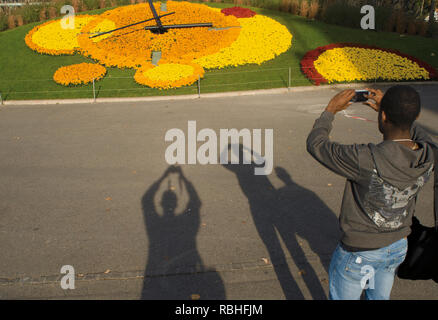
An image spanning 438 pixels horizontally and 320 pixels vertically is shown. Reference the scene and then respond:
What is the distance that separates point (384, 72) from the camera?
18578 mm

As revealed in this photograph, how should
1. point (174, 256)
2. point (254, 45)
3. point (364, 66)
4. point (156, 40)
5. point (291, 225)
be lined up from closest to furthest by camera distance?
point (174, 256), point (291, 225), point (364, 66), point (254, 45), point (156, 40)

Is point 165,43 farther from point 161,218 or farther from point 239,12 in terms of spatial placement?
point 161,218

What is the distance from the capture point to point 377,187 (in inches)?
102

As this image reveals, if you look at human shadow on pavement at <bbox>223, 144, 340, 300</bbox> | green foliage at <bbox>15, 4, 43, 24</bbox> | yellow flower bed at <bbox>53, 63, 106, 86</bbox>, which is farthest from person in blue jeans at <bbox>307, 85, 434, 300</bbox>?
green foliage at <bbox>15, 4, 43, 24</bbox>

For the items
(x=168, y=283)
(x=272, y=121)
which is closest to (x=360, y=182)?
(x=168, y=283)

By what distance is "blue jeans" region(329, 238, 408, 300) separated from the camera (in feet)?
8.89

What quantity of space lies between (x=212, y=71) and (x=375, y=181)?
17176 mm

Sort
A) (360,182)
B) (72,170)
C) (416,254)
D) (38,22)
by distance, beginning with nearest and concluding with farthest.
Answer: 1. (360,182)
2. (416,254)
3. (72,170)
4. (38,22)

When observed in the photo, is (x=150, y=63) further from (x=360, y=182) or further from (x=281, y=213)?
(x=360, y=182)

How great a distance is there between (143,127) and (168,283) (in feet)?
26.3

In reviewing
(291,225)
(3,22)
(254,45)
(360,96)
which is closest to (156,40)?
(254,45)

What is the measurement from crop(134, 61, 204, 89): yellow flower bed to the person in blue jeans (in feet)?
48.9

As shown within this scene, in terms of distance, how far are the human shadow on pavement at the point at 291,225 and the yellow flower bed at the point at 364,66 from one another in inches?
467

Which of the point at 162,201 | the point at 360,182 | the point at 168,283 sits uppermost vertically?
the point at 360,182
